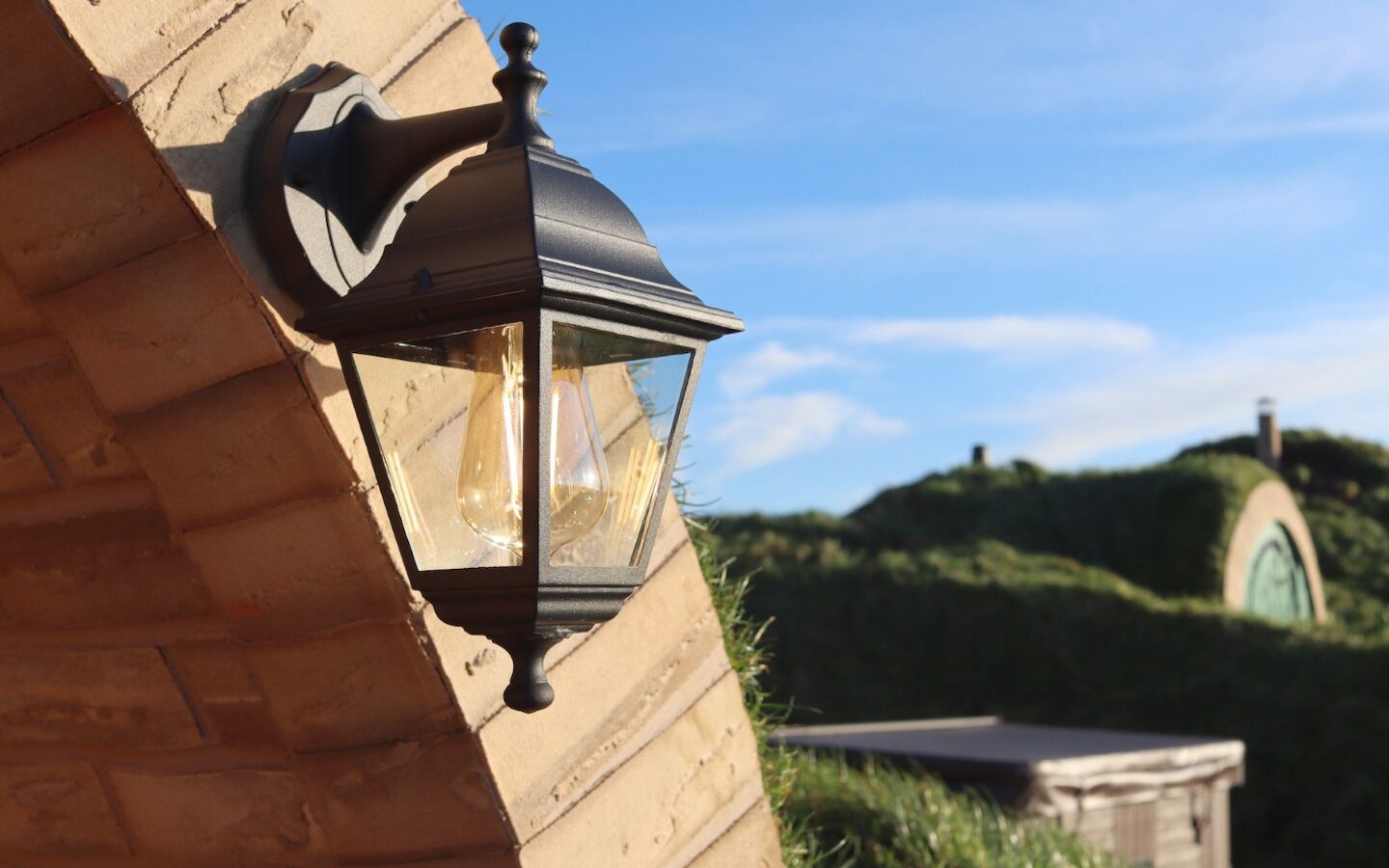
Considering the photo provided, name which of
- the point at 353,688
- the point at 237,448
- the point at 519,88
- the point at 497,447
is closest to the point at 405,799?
the point at 353,688

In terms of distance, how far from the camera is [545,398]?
1.40 meters

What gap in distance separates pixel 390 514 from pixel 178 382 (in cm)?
40

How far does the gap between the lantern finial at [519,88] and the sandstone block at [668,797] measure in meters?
1.01

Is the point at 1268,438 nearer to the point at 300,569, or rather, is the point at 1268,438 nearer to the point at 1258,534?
the point at 1258,534

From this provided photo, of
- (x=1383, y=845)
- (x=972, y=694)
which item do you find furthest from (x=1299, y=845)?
(x=972, y=694)

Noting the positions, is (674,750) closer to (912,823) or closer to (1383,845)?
(912,823)

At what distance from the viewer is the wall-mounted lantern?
1.44 m

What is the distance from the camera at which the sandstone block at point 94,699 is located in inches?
85.7

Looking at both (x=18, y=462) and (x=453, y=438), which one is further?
(x=18, y=462)

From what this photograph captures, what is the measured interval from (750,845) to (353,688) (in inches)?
34.2

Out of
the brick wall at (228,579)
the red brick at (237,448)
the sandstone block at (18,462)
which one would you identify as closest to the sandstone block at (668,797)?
the brick wall at (228,579)

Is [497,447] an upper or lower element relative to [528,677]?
upper

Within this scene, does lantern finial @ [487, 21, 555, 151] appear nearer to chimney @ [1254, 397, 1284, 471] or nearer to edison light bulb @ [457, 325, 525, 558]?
edison light bulb @ [457, 325, 525, 558]

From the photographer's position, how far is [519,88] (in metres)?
1.62
